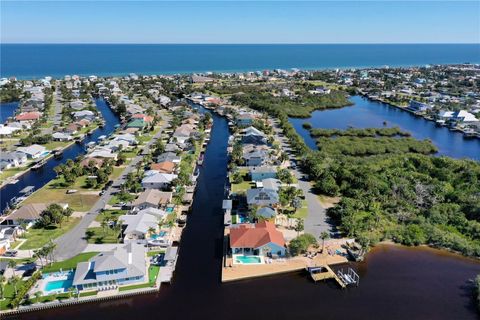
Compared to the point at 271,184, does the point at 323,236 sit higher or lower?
lower

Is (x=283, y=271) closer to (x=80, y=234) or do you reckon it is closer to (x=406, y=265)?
(x=406, y=265)

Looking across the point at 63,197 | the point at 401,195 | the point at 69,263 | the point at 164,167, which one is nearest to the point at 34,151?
the point at 63,197

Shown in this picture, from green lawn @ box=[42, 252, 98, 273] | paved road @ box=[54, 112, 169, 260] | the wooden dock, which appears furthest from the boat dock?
paved road @ box=[54, 112, 169, 260]

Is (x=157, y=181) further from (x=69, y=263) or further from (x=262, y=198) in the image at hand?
(x=69, y=263)

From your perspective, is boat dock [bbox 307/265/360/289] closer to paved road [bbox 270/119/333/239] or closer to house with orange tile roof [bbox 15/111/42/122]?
paved road [bbox 270/119/333/239]

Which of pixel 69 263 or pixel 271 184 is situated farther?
pixel 271 184

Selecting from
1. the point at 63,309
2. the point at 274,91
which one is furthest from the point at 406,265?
the point at 274,91

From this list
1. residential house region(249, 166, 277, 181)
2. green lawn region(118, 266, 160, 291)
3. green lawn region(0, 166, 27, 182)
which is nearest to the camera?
green lawn region(118, 266, 160, 291)

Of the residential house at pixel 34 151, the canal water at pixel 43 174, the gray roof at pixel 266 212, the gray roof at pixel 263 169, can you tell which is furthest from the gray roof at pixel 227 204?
the residential house at pixel 34 151
